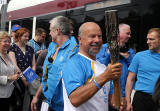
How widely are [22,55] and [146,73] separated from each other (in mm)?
2228

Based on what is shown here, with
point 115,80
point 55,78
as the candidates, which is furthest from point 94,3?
point 115,80

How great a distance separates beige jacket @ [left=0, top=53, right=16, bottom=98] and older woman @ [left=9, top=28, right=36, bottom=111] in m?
0.36

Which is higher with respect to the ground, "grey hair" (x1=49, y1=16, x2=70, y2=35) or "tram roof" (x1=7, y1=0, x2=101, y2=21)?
"tram roof" (x1=7, y1=0, x2=101, y2=21)

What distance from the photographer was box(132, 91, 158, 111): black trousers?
13.4 feet

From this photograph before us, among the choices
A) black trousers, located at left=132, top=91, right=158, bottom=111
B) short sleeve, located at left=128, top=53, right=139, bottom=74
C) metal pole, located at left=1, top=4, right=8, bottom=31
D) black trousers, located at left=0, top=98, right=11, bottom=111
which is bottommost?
black trousers, located at left=0, top=98, right=11, bottom=111

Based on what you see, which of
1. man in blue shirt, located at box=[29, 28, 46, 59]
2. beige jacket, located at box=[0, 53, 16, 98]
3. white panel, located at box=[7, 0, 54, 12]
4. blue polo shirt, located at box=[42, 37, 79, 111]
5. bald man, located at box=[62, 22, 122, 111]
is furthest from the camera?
white panel, located at box=[7, 0, 54, 12]

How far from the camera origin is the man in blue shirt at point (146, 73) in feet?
13.3

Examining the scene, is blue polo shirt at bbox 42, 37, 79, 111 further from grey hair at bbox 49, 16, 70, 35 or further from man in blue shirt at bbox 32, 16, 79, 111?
grey hair at bbox 49, 16, 70, 35

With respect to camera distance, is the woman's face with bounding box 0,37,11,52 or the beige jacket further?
the woman's face with bounding box 0,37,11,52

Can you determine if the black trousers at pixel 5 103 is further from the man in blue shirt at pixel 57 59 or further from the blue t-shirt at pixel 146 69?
the blue t-shirt at pixel 146 69

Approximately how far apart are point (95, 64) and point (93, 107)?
1.10 feet

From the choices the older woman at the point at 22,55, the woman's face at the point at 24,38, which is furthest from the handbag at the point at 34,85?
the woman's face at the point at 24,38

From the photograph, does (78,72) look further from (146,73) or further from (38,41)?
(38,41)

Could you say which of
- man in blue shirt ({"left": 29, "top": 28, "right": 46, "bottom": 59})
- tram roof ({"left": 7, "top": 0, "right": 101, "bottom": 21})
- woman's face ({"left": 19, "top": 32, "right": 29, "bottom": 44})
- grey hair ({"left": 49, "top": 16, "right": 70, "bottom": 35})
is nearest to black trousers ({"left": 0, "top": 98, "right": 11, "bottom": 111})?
woman's face ({"left": 19, "top": 32, "right": 29, "bottom": 44})
